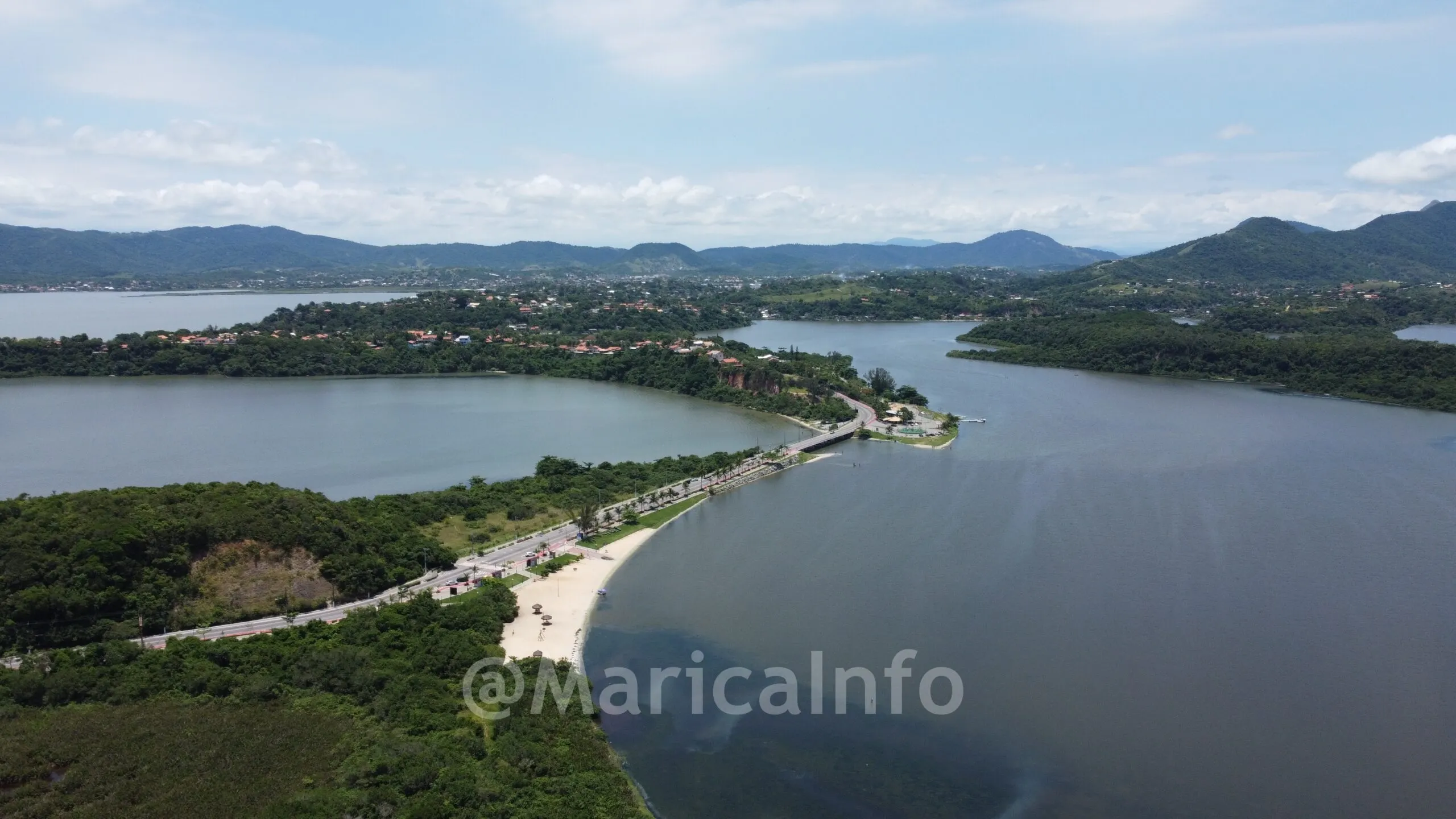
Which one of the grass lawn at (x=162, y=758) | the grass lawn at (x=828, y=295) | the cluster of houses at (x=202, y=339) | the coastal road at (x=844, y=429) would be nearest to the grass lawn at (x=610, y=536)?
the grass lawn at (x=162, y=758)

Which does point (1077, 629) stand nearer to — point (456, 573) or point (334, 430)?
point (456, 573)

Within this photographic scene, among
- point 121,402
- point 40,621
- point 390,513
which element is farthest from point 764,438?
point 121,402

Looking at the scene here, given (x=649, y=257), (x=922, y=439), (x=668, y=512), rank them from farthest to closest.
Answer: (x=649, y=257) < (x=922, y=439) < (x=668, y=512)

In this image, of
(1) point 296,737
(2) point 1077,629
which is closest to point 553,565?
(1) point 296,737

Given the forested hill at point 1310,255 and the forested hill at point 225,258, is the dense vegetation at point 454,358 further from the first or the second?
the forested hill at point 225,258

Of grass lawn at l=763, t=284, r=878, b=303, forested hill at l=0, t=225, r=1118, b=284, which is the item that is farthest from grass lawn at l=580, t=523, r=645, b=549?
forested hill at l=0, t=225, r=1118, b=284

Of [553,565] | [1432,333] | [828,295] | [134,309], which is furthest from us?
[828,295]
